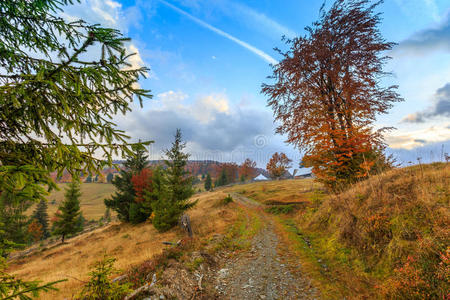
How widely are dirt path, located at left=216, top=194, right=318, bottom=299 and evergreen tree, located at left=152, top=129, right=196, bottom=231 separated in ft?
33.4

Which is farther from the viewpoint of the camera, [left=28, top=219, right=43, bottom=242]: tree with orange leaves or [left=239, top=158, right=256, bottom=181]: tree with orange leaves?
[left=239, top=158, right=256, bottom=181]: tree with orange leaves

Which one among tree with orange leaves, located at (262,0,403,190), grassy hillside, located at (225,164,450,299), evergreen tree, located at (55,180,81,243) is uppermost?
tree with orange leaves, located at (262,0,403,190)

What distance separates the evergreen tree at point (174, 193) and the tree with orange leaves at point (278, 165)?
56.4 meters

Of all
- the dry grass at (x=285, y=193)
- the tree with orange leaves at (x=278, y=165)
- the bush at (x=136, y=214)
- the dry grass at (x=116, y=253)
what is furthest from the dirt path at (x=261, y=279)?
the tree with orange leaves at (x=278, y=165)

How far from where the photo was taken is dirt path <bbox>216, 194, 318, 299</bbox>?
16.1 ft

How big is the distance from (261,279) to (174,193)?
12487mm

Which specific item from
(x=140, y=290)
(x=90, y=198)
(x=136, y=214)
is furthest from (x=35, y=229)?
(x=90, y=198)

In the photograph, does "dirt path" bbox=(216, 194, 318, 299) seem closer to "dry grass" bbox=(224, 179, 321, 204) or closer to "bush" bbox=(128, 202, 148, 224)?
"dry grass" bbox=(224, 179, 321, 204)

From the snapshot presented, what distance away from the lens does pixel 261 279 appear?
18.7ft

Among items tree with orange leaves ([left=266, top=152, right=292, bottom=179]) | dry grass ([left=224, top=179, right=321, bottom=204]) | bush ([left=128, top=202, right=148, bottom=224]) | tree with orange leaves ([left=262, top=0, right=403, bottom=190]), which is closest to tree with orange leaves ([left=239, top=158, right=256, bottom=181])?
tree with orange leaves ([left=266, top=152, right=292, bottom=179])

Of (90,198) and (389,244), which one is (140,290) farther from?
(90,198)

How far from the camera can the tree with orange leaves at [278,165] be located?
68625 mm

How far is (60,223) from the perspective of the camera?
96.8ft

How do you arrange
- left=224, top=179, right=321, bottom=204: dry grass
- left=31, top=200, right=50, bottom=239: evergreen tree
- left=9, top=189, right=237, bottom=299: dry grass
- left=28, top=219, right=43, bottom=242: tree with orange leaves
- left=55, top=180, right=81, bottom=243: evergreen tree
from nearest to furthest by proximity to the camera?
left=9, top=189, right=237, bottom=299: dry grass < left=224, top=179, right=321, bottom=204: dry grass < left=55, top=180, right=81, bottom=243: evergreen tree < left=28, top=219, right=43, bottom=242: tree with orange leaves < left=31, top=200, right=50, bottom=239: evergreen tree
